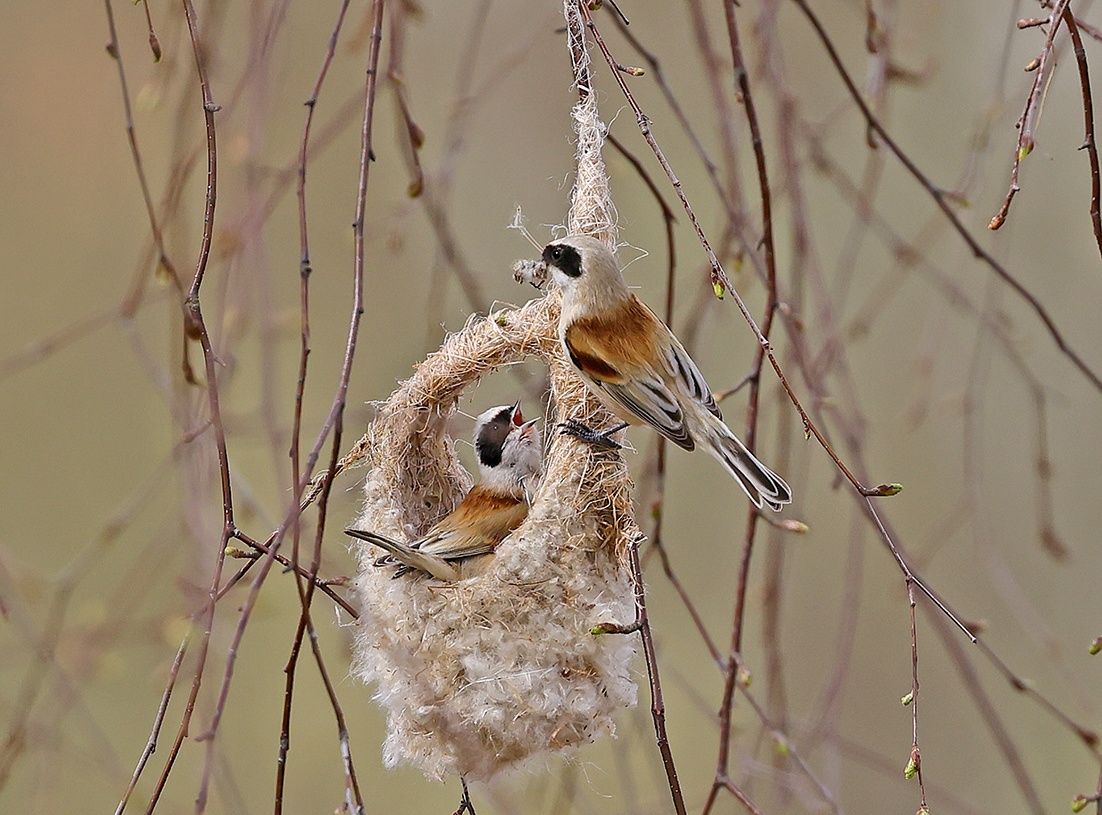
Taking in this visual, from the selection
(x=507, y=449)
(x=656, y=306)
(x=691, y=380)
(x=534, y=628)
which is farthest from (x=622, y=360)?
(x=656, y=306)

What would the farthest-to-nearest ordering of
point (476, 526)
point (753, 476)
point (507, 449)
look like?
1. point (507, 449)
2. point (476, 526)
3. point (753, 476)

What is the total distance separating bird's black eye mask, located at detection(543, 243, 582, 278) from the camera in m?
1.85

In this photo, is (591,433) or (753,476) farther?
(591,433)

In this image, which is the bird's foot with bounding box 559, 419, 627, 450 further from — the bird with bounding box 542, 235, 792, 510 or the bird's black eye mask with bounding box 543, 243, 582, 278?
the bird's black eye mask with bounding box 543, 243, 582, 278

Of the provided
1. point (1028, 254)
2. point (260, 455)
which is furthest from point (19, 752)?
point (1028, 254)

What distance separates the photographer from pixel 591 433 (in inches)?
76.3

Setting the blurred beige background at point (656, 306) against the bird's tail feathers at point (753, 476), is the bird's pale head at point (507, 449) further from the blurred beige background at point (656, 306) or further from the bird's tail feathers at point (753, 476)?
the blurred beige background at point (656, 306)

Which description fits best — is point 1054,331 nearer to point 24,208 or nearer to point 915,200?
point 915,200

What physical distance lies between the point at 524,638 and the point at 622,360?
0.45 meters

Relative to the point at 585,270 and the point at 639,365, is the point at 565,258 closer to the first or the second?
the point at 585,270

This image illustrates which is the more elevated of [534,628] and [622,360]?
[622,360]

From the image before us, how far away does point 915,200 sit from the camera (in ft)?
14.1

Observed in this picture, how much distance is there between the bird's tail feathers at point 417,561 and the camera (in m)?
1.94

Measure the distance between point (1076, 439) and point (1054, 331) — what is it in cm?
286
